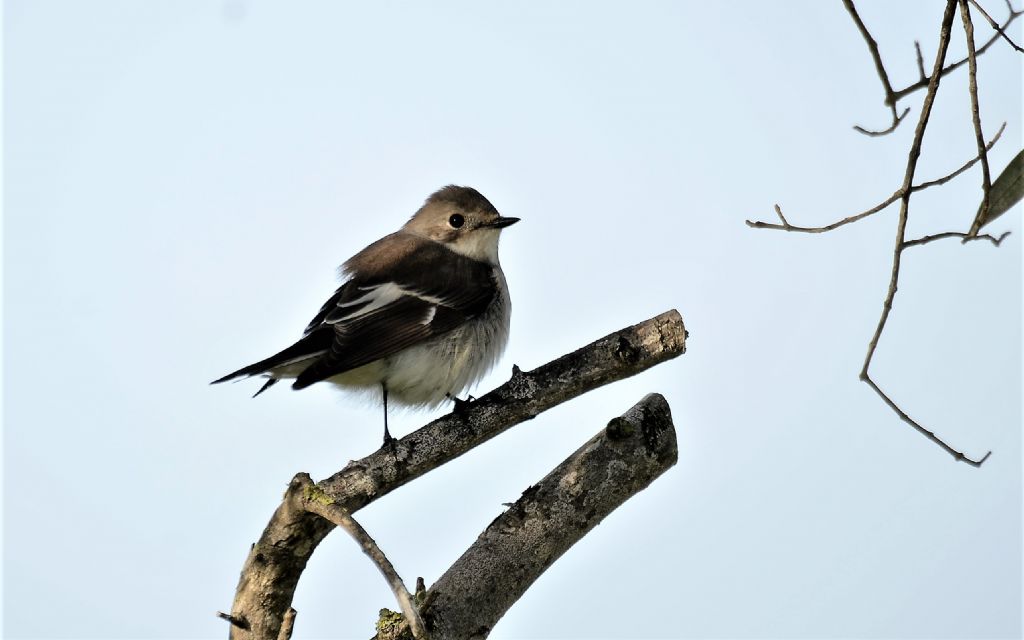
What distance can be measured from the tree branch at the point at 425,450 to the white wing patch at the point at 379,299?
167cm

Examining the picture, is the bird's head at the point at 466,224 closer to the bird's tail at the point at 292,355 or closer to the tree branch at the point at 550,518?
the bird's tail at the point at 292,355

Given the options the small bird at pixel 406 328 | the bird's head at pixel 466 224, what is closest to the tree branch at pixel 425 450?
the small bird at pixel 406 328

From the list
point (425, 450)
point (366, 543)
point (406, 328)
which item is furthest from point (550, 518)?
point (406, 328)

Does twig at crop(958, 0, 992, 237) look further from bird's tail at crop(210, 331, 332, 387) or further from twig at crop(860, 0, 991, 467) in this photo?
bird's tail at crop(210, 331, 332, 387)

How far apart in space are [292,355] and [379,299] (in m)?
0.92

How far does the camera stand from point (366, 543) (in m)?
4.22

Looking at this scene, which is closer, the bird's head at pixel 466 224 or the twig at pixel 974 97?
the twig at pixel 974 97

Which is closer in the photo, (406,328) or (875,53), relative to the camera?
(875,53)

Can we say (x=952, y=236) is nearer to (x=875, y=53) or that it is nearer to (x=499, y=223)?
(x=875, y=53)

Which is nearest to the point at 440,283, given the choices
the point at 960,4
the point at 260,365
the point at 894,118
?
the point at 260,365

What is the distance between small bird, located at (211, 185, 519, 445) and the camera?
21.5 ft

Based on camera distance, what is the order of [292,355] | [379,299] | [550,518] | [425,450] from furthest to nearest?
1. [379,299]
2. [292,355]
3. [550,518]
4. [425,450]

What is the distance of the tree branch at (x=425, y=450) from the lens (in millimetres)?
4898

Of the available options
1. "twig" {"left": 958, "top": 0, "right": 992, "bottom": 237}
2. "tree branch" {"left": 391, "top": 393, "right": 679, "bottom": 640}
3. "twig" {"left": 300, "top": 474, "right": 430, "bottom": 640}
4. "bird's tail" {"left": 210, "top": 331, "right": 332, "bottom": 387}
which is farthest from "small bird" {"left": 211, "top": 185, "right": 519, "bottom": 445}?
"twig" {"left": 958, "top": 0, "right": 992, "bottom": 237}
